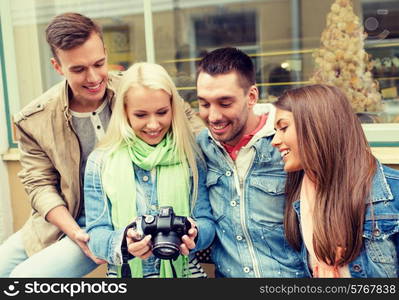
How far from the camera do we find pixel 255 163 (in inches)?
82.5

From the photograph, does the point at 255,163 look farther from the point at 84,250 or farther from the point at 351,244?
the point at 84,250

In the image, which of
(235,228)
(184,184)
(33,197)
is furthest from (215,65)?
(33,197)

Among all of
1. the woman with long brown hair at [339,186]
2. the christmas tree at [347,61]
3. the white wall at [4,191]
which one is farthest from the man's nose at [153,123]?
the white wall at [4,191]

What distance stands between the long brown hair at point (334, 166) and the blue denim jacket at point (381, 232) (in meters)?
0.03

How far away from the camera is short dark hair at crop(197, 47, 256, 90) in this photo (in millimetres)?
2057

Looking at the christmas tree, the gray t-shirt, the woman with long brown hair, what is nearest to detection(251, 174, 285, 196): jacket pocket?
the woman with long brown hair

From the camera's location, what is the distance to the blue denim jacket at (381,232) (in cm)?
184

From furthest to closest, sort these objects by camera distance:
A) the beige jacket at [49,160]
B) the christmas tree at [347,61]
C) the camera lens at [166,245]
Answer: the christmas tree at [347,61] < the beige jacket at [49,160] < the camera lens at [166,245]

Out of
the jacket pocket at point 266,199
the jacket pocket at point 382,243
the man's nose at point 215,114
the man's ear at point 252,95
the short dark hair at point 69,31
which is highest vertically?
the short dark hair at point 69,31

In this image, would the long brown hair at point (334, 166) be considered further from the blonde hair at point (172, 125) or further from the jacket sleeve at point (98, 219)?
the jacket sleeve at point (98, 219)

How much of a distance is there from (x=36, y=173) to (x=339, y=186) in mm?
1488

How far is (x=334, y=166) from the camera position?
190 centimetres

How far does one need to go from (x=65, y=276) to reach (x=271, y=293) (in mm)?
940

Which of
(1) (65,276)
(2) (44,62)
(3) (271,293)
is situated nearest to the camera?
(3) (271,293)
